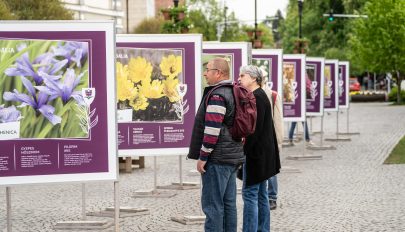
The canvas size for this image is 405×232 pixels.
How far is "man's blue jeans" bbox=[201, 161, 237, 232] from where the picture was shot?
899 centimetres

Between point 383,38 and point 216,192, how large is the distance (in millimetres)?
53626


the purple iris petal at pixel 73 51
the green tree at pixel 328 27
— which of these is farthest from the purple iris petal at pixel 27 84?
A: the green tree at pixel 328 27

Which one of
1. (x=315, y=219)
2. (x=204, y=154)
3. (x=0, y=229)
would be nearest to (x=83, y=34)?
(x=204, y=154)

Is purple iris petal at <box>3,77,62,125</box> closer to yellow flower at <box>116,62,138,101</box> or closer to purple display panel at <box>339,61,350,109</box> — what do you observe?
yellow flower at <box>116,62,138,101</box>

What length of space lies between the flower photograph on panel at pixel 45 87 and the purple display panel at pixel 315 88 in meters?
14.3

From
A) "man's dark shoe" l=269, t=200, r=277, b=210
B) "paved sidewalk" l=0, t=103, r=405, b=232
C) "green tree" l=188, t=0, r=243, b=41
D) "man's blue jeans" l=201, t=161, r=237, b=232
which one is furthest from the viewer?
"green tree" l=188, t=0, r=243, b=41

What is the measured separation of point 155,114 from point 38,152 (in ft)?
10.2

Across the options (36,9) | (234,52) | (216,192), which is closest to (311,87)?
(234,52)

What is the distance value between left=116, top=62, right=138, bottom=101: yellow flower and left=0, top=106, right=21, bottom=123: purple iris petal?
10.2 feet

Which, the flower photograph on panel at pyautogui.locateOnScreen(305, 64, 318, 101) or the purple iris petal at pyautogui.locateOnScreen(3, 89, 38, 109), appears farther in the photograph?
the flower photograph on panel at pyautogui.locateOnScreen(305, 64, 318, 101)

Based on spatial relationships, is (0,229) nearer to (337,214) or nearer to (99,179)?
(99,179)

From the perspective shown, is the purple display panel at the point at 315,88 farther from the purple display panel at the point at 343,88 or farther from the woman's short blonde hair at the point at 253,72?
the woman's short blonde hair at the point at 253,72

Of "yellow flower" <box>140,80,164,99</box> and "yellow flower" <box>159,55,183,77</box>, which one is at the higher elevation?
"yellow flower" <box>159,55,183,77</box>

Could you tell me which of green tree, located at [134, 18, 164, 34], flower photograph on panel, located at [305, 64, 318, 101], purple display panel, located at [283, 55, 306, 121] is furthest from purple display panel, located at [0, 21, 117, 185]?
green tree, located at [134, 18, 164, 34]
